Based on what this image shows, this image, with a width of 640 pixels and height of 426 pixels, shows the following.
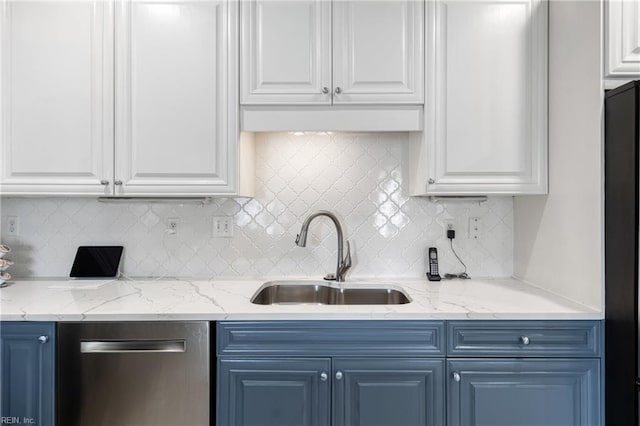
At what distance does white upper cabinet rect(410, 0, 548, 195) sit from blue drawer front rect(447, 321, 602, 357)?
0.58 metres

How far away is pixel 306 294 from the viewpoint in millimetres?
2002

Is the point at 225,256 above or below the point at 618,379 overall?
above

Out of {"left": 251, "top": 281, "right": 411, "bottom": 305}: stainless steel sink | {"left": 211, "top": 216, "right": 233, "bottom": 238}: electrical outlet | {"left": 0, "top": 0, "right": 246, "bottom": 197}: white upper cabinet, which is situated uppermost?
{"left": 0, "top": 0, "right": 246, "bottom": 197}: white upper cabinet

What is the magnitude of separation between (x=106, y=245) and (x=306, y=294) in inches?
42.2

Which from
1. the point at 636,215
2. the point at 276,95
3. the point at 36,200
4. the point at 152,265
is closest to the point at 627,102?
the point at 636,215

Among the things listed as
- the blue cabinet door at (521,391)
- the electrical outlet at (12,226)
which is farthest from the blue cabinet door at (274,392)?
the electrical outlet at (12,226)

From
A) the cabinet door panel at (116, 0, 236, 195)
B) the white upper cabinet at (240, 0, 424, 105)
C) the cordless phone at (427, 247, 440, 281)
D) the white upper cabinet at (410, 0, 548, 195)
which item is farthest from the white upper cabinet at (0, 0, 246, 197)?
the cordless phone at (427, 247, 440, 281)

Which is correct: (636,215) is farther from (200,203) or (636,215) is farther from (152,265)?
(152,265)

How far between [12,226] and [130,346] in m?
1.16

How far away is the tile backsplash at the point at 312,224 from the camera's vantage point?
206cm

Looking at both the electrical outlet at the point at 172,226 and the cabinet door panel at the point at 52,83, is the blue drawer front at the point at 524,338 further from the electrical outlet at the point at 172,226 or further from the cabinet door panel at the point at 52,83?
the cabinet door panel at the point at 52,83

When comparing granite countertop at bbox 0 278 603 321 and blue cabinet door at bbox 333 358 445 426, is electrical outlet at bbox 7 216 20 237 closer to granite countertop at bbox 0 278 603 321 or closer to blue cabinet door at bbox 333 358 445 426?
granite countertop at bbox 0 278 603 321

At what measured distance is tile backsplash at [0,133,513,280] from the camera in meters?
2.06

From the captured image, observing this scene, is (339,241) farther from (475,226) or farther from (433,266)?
(475,226)
